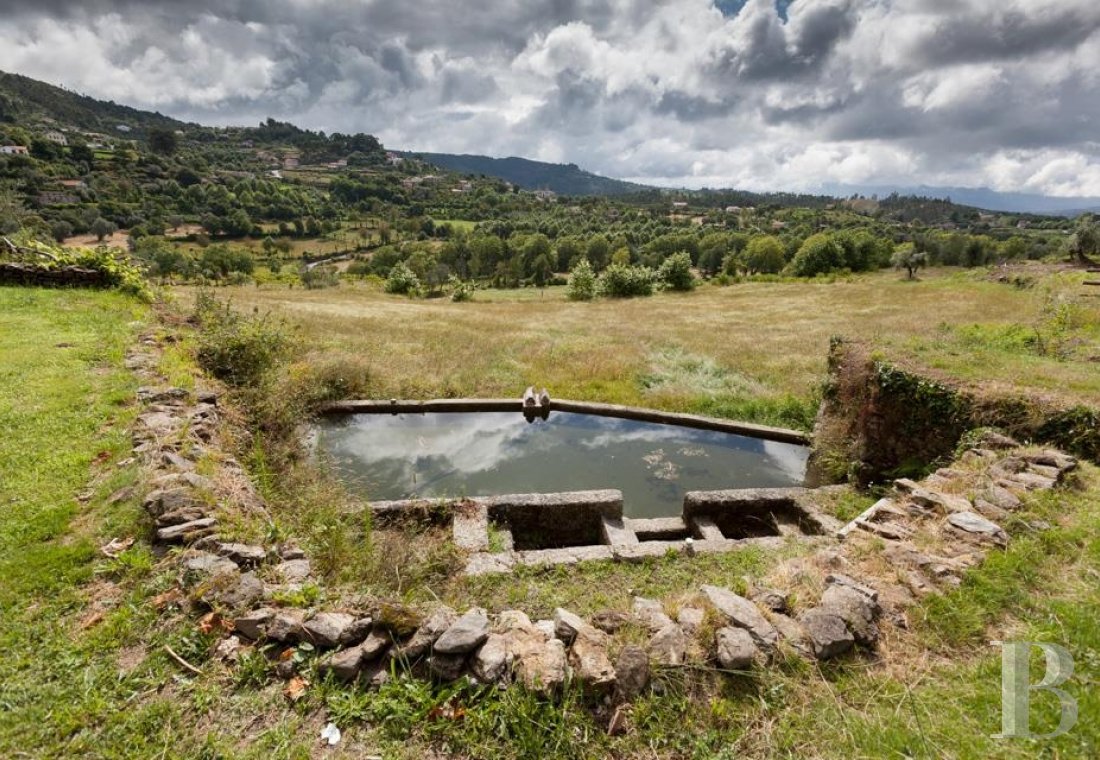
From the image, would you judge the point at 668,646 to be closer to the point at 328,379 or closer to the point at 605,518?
the point at 605,518

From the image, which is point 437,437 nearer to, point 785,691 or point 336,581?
point 336,581

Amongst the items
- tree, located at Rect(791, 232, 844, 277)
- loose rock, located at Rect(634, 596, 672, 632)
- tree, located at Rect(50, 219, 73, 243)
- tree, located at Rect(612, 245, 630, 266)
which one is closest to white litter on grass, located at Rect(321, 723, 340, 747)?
loose rock, located at Rect(634, 596, 672, 632)

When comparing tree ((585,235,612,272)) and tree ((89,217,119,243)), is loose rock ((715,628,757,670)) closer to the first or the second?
tree ((585,235,612,272))

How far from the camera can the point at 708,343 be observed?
21.0 m

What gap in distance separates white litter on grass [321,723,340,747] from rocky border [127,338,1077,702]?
0.35m

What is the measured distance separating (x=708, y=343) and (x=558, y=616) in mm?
18818

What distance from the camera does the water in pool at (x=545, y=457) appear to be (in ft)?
29.9

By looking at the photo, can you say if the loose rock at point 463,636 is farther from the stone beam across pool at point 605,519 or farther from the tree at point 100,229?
the tree at point 100,229

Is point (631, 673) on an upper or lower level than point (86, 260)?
lower

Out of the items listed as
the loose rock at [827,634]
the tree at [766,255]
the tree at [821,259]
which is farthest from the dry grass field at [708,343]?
the tree at [766,255]

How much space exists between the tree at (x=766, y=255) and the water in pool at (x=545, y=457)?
75.2 metres

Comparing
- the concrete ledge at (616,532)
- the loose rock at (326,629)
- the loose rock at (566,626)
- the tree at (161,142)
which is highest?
the tree at (161,142)

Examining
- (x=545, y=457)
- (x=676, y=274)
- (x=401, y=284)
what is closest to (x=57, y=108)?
(x=401, y=284)

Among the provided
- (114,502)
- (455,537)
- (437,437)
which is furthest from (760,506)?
(114,502)
